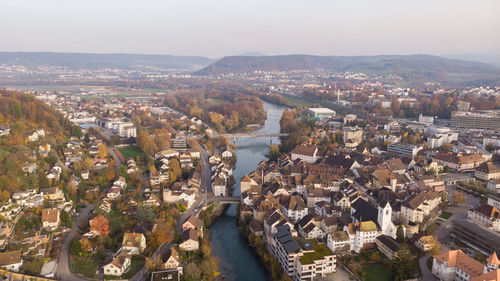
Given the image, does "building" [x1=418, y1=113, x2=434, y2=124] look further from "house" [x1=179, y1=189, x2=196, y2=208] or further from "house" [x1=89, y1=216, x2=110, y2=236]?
"house" [x1=89, y1=216, x2=110, y2=236]

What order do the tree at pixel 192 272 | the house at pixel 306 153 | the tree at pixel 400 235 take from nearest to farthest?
the tree at pixel 192 272 → the tree at pixel 400 235 → the house at pixel 306 153

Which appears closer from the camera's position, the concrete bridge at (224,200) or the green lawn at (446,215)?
the green lawn at (446,215)

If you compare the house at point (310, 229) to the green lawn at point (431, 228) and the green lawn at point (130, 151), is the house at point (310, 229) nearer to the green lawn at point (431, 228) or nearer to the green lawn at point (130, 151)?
the green lawn at point (431, 228)

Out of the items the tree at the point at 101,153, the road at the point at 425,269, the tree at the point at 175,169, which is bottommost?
the road at the point at 425,269

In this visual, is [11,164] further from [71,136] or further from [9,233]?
[71,136]

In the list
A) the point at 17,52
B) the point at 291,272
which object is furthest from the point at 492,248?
the point at 17,52

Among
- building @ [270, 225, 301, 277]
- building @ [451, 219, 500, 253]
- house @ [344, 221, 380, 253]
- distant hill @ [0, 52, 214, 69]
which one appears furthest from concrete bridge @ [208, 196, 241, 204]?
distant hill @ [0, 52, 214, 69]

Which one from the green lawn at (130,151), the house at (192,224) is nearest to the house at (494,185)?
the house at (192,224)
